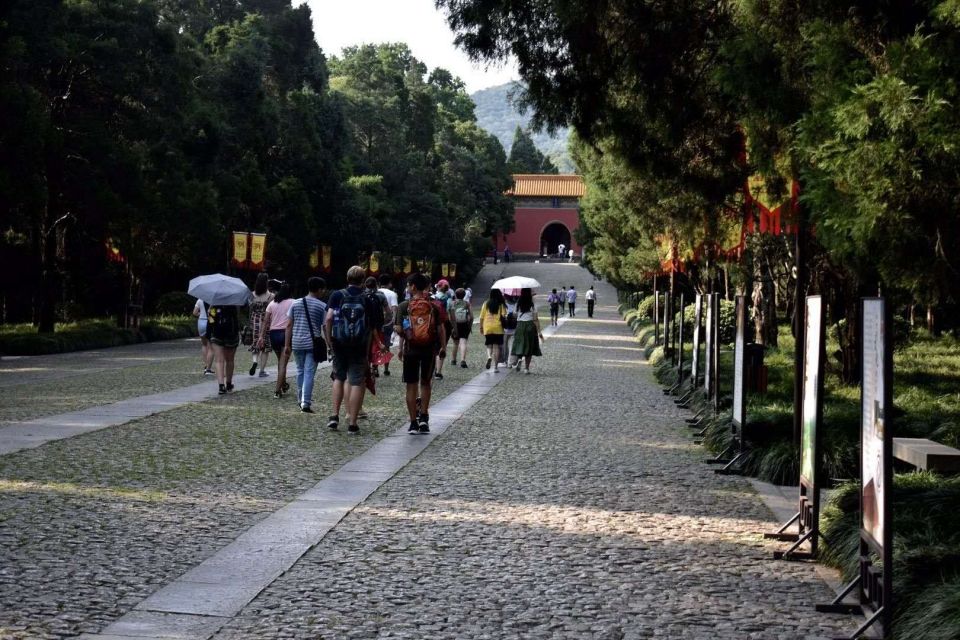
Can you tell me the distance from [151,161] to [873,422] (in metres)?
28.5

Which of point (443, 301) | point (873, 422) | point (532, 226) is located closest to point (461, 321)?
point (443, 301)

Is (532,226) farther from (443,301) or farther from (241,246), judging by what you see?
(443,301)

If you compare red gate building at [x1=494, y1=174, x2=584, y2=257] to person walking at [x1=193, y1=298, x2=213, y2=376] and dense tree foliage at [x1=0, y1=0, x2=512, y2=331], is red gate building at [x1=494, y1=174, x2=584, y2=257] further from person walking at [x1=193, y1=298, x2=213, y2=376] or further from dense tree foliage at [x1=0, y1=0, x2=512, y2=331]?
person walking at [x1=193, y1=298, x2=213, y2=376]

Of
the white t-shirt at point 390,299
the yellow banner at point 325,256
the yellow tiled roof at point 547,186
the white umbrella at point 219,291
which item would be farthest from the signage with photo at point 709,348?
the yellow tiled roof at point 547,186

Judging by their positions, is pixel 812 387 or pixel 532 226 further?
pixel 532 226

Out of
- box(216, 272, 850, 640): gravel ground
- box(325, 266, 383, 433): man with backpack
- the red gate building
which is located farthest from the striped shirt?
the red gate building

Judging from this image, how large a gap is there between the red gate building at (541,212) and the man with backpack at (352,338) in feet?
281

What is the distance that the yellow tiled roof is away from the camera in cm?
9969

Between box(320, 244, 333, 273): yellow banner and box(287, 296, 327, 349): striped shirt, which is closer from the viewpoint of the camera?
box(287, 296, 327, 349): striped shirt

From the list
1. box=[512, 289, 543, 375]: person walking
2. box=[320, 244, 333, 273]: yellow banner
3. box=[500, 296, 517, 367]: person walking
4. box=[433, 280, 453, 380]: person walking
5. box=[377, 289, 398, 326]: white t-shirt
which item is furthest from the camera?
box=[320, 244, 333, 273]: yellow banner

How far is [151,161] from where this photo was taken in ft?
103

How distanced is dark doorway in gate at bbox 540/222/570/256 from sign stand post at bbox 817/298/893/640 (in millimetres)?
97192

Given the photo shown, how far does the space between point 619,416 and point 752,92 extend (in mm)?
5945

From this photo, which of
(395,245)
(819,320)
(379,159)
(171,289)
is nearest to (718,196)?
(819,320)
